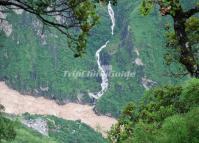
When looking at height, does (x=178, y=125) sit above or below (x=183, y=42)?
below

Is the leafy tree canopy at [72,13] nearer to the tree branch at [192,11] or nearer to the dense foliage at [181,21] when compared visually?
the dense foliage at [181,21]

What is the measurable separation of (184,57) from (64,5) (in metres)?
3.68

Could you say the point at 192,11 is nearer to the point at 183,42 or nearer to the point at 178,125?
the point at 183,42

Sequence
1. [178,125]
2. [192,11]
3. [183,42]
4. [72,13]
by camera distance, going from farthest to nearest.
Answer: [183,42] → [192,11] → [72,13] → [178,125]

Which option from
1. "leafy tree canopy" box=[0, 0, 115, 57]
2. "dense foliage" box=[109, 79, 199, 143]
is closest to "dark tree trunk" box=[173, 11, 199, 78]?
"dense foliage" box=[109, 79, 199, 143]

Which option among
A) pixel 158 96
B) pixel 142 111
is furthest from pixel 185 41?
pixel 142 111

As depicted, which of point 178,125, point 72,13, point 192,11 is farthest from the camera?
point 192,11

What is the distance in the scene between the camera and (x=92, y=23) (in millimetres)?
15680

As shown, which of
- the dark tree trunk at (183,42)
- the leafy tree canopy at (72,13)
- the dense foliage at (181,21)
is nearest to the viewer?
the leafy tree canopy at (72,13)

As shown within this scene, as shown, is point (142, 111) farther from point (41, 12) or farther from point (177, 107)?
point (41, 12)

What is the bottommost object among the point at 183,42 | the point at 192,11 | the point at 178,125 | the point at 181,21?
the point at 178,125

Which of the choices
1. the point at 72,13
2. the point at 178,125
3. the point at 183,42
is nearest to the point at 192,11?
the point at 183,42

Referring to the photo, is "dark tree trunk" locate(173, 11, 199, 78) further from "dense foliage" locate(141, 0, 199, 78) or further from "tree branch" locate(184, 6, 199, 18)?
"tree branch" locate(184, 6, 199, 18)

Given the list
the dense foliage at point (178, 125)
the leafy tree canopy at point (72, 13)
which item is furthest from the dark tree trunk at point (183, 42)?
the leafy tree canopy at point (72, 13)
